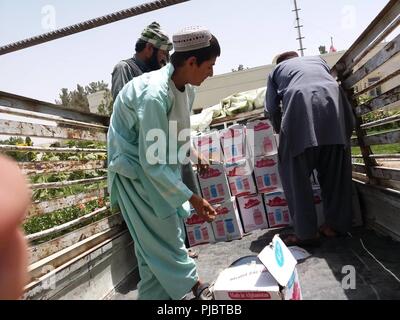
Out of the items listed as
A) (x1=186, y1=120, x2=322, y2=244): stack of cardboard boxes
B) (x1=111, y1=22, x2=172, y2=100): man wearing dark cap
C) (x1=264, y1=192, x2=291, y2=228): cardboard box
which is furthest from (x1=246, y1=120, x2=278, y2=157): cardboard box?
(x1=111, y1=22, x2=172, y2=100): man wearing dark cap

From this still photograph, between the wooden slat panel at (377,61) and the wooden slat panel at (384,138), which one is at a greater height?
the wooden slat panel at (377,61)

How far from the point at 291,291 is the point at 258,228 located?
2127 millimetres

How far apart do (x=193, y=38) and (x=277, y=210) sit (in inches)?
87.7

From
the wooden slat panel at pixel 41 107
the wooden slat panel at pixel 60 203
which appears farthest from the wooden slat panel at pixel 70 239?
the wooden slat panel at pixel 41 107

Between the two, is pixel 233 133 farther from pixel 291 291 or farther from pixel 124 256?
pixel 291 291

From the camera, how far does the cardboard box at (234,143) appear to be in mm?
4016

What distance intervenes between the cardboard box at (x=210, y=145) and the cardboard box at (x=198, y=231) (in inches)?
25.6

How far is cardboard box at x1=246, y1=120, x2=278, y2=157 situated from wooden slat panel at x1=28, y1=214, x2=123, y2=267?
1552 mm

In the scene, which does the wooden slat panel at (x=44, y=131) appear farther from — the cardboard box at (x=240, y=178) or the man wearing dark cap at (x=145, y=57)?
the cardboard box at (x=240, y=178)

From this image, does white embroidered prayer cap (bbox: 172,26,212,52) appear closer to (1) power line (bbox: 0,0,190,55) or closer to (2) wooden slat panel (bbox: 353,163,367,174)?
(1) power line (bbox: 0,0,190,55)

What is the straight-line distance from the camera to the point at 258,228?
13.0ft

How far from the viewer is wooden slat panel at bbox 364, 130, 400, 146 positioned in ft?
8.33
